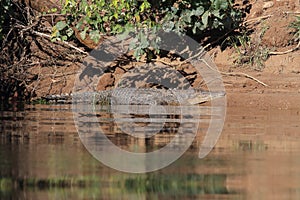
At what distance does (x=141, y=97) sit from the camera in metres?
11.4

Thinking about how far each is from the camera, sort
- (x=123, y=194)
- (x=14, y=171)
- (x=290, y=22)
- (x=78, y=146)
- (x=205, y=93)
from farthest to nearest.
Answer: (x=290, y=22) < (x=205, y=93) < (x=78, y=146) < (x=14, y=171) < (x=123, y=194)

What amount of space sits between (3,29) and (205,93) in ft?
11.0

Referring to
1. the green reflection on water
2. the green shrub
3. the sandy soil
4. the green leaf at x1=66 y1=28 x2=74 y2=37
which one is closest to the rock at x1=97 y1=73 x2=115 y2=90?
the sandy soil

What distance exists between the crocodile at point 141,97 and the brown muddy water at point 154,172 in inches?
80.3

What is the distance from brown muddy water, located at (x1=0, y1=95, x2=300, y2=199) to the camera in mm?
5344

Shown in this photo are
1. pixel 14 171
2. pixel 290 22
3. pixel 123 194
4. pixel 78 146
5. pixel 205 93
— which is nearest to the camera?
pixel 123 194

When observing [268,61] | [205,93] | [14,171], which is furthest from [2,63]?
[14,171]

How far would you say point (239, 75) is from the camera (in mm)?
11836

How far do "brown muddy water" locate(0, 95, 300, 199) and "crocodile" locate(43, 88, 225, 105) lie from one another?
204 cm

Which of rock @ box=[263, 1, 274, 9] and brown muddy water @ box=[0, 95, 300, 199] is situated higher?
rock @ box=[263, 1, 274, 9]

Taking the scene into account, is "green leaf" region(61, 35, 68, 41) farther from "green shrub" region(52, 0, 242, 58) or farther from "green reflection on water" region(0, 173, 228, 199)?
"green reflection on water" region(0, 173, 228, 199)

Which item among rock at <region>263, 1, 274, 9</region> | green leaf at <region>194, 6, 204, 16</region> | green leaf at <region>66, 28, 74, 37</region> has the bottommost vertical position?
green leaf at <region>66, 28, 74, 37</region>

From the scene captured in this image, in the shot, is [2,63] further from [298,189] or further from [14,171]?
[298,189]

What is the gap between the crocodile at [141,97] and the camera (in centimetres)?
1131
